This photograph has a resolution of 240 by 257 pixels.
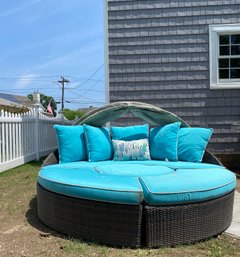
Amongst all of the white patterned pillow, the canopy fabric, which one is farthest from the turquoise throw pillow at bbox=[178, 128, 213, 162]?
the white patterned pillow

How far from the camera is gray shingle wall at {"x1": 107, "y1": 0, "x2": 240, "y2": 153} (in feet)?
26.2

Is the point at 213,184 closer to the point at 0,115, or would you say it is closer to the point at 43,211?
the point at 43,211

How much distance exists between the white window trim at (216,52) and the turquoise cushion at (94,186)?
4.93 m

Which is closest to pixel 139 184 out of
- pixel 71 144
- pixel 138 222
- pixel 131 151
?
pixel 138 222

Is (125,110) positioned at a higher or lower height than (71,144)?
higher

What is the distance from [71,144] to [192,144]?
1.75 meters

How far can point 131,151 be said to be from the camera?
17.3 feet

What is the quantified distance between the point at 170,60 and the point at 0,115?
3.81 meters

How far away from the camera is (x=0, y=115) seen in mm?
7164

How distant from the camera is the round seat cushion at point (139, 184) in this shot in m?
3.20

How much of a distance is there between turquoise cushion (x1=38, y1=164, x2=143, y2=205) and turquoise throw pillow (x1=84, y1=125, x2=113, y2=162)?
1257mm

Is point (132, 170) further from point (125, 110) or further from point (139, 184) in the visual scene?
point (125, 110)

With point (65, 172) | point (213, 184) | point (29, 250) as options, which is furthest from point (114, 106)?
point (29, 250)

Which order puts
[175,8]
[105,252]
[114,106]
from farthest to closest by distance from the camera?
1. [175,8]
2. [114,106]
3. [105,252]
